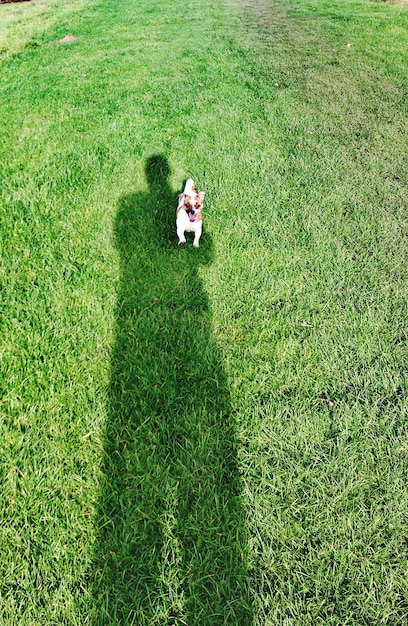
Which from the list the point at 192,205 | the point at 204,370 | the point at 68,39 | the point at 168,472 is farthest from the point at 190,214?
the point at 68,39

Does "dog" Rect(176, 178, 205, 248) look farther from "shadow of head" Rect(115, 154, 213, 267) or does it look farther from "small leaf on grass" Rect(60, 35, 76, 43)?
"small leaf on grass" Rect(60, 35, 76, 43)

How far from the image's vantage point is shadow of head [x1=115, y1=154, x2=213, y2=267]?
3309mm

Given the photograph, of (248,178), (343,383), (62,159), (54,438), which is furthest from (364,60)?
(54,438)

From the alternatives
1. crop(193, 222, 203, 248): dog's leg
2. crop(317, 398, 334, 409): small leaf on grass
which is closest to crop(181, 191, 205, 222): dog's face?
crop(193, 222, 203, 248): dog's leg

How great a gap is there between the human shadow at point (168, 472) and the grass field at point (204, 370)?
0.01 meters

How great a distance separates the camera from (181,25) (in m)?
9.73

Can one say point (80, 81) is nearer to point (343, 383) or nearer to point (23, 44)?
point (23, 44)

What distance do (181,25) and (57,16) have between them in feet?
12.6

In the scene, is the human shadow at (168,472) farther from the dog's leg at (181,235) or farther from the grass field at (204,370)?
the dog's leg at (181,235)

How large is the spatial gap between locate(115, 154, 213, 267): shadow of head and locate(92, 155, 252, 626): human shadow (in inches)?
7.3

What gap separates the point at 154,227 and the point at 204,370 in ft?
5.39

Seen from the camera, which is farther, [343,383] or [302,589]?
[343,383]

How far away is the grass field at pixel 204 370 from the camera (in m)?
1.75

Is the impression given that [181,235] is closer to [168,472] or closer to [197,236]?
[197,236]
